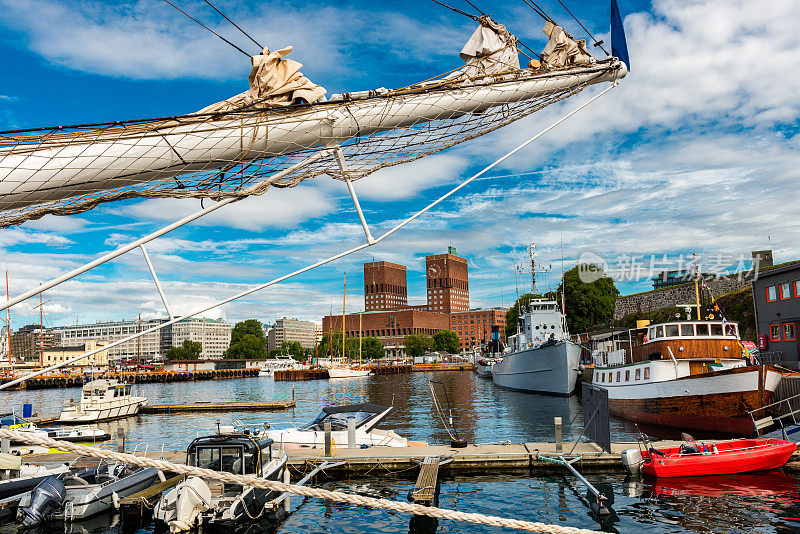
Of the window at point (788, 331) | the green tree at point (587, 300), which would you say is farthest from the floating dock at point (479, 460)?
the green tree at point (587, 300)

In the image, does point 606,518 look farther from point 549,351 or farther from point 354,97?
point 549,351

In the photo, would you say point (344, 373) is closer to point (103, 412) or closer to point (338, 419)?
point (103, 412)

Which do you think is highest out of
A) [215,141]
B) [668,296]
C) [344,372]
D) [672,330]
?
[668,296]

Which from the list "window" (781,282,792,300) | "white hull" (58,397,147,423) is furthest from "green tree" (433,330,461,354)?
"window" (781,282,792,300)

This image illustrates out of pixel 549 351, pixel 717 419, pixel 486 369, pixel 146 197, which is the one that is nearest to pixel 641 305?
pixel 486 369

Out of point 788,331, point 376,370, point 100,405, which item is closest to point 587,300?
point 376,370

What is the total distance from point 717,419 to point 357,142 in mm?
23183

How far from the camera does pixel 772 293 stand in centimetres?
3916

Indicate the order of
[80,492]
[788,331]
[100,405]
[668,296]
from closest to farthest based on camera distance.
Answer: [80,492] < [788,331] < [100,405] < [668,296]

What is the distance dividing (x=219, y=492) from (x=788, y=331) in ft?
129

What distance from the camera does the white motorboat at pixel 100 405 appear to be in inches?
1547

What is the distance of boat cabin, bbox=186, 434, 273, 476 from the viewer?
1359cm

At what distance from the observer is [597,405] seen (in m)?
18.0

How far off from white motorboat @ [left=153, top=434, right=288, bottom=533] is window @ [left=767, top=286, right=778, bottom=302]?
38.3 metres
